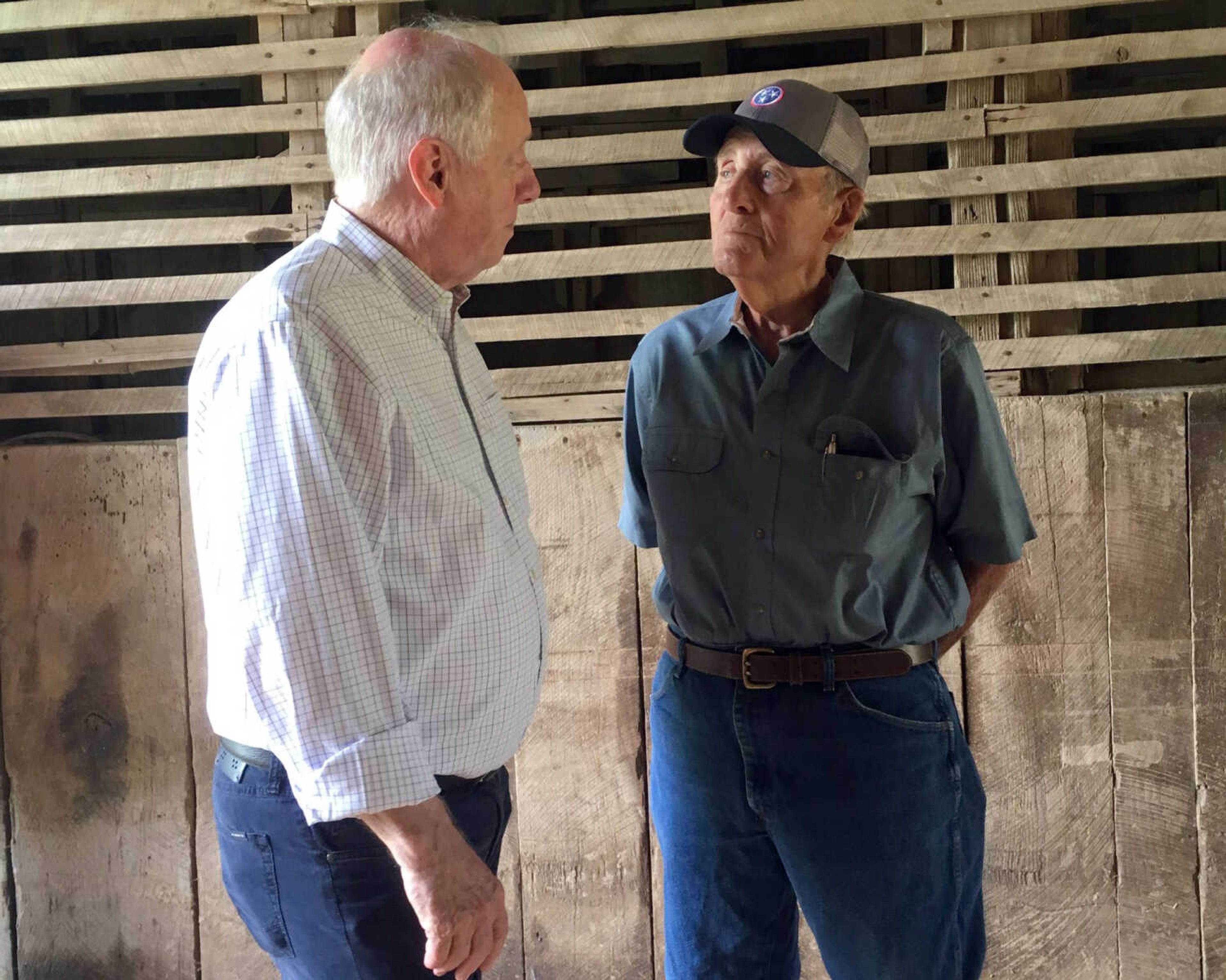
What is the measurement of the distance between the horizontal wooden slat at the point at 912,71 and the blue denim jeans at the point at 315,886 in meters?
1.73

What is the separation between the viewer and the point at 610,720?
2.71 m

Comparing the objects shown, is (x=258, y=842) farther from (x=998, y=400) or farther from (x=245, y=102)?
(x=245, y=102)

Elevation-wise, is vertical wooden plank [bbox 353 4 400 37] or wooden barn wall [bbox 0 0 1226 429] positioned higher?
vertical wooden plank [bbox 353 4 400 37]

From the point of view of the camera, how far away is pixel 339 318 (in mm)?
1341

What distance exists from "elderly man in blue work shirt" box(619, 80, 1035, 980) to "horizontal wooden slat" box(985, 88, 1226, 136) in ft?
2.65

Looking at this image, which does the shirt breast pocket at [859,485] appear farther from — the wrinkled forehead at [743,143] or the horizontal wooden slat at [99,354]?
the horizontal wooden slat at [99,354]

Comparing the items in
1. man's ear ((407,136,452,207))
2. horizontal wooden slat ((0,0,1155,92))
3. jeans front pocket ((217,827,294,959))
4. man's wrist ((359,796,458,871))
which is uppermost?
horizontal wooden slat ((0,0,1155,92))

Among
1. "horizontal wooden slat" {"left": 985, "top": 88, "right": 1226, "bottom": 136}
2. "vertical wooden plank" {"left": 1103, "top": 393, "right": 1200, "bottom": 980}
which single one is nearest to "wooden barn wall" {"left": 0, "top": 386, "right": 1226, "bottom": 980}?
"vertical wooden plank" {"left": 1103, "top": 393, "right": 1200, "bottom": 980}

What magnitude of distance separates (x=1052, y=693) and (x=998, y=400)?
2.27 ft

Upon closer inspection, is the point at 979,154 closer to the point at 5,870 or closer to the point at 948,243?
the point at 948,243

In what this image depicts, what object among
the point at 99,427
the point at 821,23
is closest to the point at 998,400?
the point at 821,23

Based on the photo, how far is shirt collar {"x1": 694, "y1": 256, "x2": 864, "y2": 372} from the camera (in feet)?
5.91

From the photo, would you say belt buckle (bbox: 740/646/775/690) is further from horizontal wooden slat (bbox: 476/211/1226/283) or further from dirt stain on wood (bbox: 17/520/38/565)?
dirt stain on wood (bbox: 17/520/38/565)

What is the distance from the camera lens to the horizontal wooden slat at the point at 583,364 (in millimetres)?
2523
